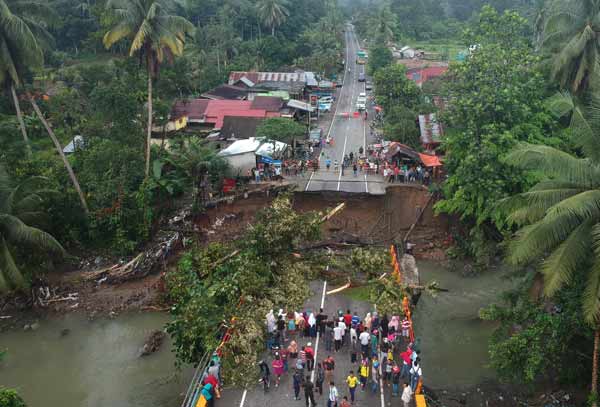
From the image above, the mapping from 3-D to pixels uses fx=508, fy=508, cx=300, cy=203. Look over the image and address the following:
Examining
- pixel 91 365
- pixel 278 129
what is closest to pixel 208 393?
pixel 91 365

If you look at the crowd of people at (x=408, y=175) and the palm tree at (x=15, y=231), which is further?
the crowd of people at (x=408, y=175)

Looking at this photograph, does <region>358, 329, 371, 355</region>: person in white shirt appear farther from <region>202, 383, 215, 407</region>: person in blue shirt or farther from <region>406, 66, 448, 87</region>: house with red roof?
<region>406, 66, 448, 87</region>: house with red roof

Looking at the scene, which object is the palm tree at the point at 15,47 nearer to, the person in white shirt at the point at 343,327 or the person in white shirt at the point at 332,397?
the person in white shirt at the point at 343,327

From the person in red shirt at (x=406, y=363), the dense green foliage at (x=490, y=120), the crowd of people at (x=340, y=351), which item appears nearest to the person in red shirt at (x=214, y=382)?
the crowd of people at (x=340, y=351)

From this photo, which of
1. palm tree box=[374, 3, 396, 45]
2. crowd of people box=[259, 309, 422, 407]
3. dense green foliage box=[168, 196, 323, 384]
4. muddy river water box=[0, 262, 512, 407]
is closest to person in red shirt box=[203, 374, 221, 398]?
dense green foliage box=[168, 196, 323, 384]

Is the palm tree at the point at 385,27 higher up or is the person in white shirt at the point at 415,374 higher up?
the palm tree at the point at 385,27

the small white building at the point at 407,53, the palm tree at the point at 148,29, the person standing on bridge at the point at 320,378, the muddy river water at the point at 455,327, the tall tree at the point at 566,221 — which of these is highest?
the palm tree at the point at 148,29

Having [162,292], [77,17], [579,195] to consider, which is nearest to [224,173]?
[162,292]
